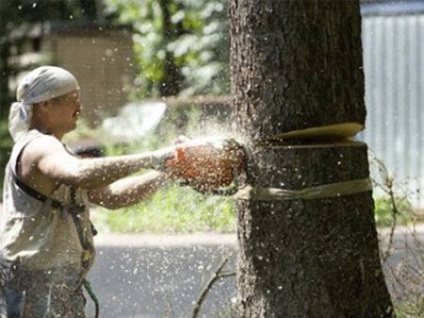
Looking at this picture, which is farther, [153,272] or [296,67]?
[153,272]

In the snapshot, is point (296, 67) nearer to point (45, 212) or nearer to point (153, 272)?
point (45, 212)

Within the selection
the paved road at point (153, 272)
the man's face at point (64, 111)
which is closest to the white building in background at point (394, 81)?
the paved road at point (153, 272)

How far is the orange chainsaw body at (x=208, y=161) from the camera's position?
13.1 ft

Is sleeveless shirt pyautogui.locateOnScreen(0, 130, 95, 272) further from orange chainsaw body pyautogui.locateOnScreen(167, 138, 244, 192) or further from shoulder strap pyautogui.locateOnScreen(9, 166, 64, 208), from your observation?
orange chainsaw body pyautogui.locateOnScreen(167, 138, 244, 192)

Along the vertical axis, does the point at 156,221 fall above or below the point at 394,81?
below

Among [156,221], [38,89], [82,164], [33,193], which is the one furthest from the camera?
[156,221]

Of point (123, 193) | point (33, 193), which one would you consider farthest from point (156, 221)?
point (33, 193)

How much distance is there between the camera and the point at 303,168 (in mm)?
3957

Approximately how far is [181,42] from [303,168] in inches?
461

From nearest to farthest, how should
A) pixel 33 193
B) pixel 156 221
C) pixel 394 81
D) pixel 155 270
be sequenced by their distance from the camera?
pixel 33 193 → pixel 155 270 → pixel 156 221 → pixel 394 81

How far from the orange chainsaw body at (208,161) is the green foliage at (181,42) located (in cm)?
961

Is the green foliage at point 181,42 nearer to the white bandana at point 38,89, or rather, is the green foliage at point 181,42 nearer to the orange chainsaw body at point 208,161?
the white bandana at point 38,89

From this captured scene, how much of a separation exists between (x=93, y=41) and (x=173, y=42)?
618cm

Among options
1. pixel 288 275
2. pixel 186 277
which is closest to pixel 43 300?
pixel 288 275
